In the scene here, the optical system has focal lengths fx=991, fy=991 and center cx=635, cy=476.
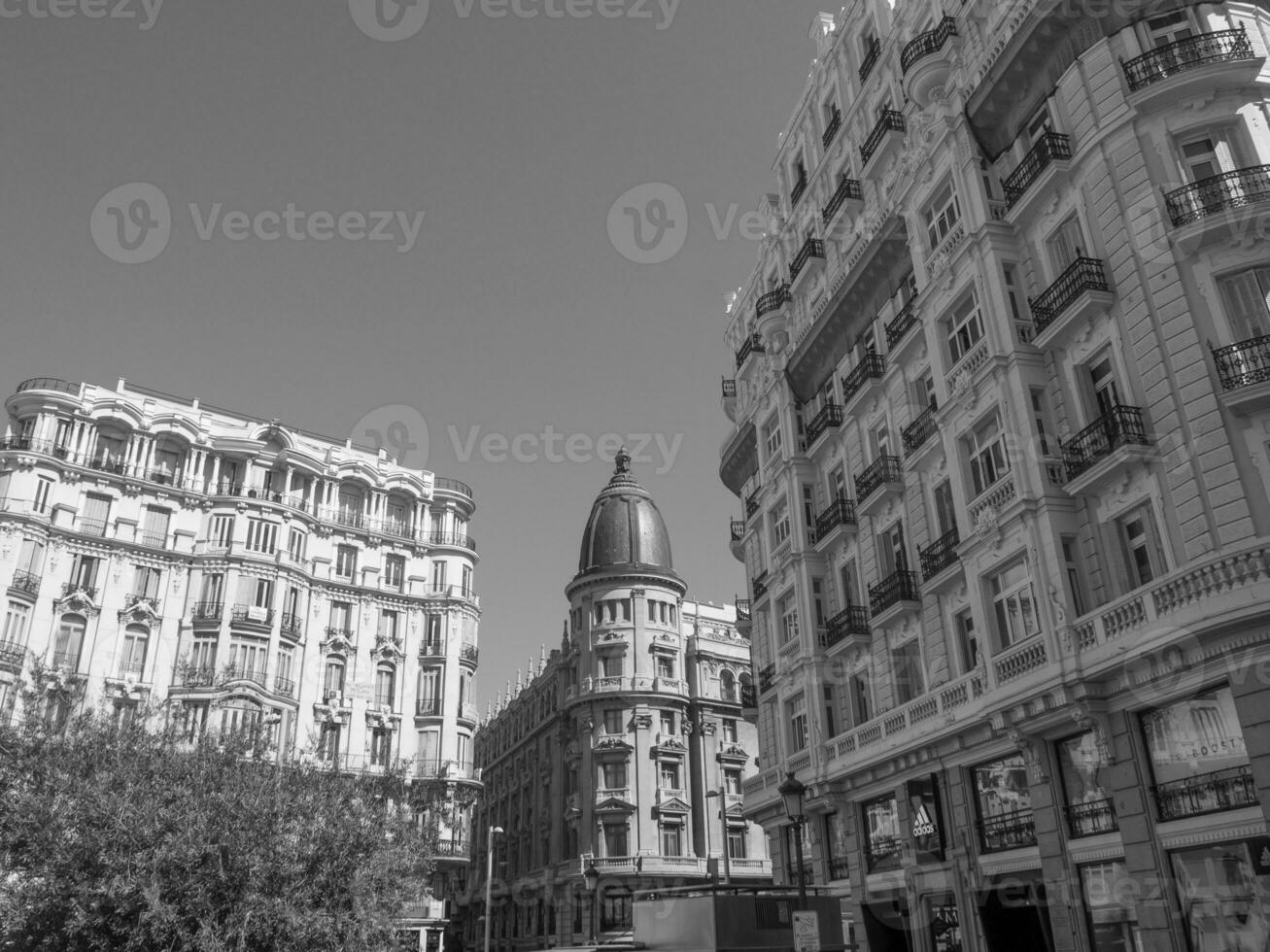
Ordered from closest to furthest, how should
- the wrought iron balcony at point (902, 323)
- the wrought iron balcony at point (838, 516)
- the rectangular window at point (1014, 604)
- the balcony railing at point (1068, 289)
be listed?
1. the balcony railing at point (1068, 289)
2. the rectangular window at point (1014, 604)
3. the wrought iron balcony at point (902, 323)
4. the wrought iron balcony at point (838, 516)

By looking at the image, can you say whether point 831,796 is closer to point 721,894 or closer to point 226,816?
point 721,894

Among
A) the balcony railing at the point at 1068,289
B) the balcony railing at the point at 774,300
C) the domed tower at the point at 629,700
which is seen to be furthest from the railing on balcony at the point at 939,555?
the domed tower at the point at 629,700

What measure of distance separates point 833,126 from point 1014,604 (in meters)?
21.1

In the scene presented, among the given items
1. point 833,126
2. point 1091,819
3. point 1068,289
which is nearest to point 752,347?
point 833,126

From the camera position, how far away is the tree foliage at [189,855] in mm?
19922

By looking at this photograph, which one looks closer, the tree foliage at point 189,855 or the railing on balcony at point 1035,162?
the tree foliage at point 189,855

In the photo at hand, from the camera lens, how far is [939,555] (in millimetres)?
25719

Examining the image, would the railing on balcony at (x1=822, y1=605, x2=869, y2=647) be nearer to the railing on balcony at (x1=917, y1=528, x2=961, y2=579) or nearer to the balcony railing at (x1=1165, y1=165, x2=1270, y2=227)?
the railing on balcony at (x1=917, y1=528, x2=961, y2=579)

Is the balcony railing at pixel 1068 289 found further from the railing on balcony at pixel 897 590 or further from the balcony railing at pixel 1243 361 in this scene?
the railing on balcony at pixel 897 590

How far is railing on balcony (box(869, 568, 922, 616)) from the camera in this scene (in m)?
26.7

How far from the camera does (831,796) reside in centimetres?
2931

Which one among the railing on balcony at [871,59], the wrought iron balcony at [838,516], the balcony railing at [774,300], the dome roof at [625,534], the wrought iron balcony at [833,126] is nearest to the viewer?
the wrought iron balcony at [838,516]

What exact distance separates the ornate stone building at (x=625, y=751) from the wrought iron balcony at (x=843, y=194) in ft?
125

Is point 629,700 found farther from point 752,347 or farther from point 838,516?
point 838,516
